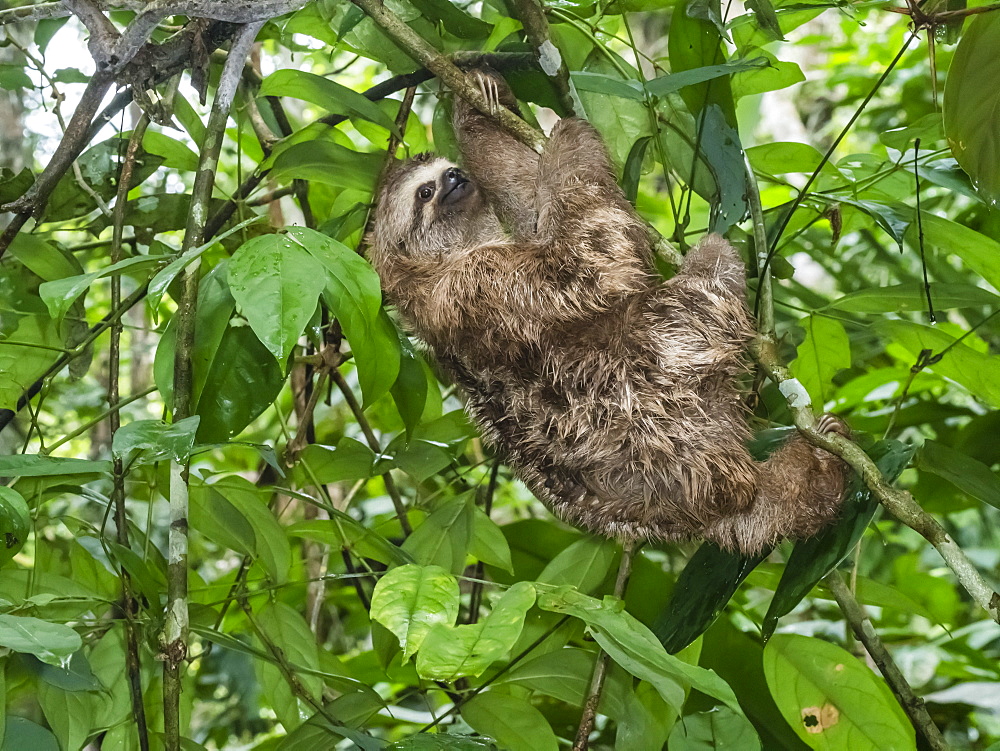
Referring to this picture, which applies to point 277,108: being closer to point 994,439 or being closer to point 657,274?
point 657,274

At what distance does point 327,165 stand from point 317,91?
0.30m

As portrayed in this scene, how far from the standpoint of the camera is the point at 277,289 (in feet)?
4.87

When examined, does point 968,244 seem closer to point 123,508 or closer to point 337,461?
point 337,461

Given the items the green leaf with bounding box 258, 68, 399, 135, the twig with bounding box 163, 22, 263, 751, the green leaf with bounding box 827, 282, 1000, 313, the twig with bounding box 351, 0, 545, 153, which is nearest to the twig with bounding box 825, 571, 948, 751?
the green leaf with bounding box 827, 282, 1000, 313

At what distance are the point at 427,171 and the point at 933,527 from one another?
90.2 inches

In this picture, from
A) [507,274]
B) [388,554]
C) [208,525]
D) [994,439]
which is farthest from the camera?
[994,439]

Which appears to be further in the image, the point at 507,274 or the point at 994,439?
the point at 994,439

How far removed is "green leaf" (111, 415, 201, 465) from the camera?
1498 millimetres

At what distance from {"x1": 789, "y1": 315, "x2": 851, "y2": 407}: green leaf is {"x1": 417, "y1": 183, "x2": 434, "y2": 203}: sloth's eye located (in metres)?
1.56

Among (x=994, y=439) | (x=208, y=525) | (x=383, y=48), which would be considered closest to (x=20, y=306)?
(x=208, y=525)

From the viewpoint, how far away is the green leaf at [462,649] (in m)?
1.33

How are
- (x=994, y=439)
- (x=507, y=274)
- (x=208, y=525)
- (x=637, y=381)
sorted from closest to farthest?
(x=208, y=525)
(x=637, y=381)
(x=507, y=274)
(x=994, y=439)

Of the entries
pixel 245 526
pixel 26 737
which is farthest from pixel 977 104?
pixel 26 737

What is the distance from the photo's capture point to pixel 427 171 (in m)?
3.33
